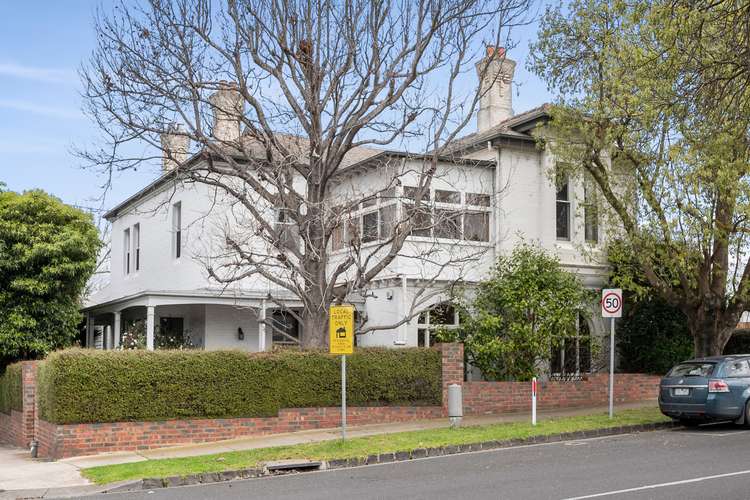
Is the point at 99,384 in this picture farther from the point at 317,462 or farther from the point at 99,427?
the point at 317,462

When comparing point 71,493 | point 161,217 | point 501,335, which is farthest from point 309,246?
point 161,217

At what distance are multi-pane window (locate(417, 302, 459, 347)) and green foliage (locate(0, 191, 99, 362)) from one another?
8.67 m

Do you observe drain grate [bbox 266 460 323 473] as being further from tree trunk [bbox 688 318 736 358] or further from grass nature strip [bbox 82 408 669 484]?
tree trunk [bbox 688 318 736 358]

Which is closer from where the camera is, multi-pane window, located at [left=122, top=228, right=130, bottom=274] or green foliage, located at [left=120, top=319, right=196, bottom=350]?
green foliage, located at [left=120, top=319, right=196, bottom=350]

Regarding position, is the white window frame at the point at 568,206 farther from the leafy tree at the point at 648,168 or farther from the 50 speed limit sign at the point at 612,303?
the 50 speed limit sign at the point at 612,303

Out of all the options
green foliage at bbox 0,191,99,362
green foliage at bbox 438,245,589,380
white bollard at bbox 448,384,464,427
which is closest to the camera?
white bollard at bbox 448,384,464,427

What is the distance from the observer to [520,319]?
21188mm

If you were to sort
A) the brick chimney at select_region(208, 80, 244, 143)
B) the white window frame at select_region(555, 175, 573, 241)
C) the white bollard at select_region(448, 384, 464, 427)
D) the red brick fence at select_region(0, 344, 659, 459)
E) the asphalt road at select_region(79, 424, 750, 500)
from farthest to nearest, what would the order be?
1. the white window frame at select_region(555, 175, 573, 241)
2. the brick chimney at select_region(208, 80, 244, 143)
3. the white bollard at select_region(448, 384, 464, 427)
4. the red brick fence at select_region(0, 344, 659, 459)
5. the asphalt road at select_region(79, 424, 750, 500)

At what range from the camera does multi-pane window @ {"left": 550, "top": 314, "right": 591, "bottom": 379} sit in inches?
914

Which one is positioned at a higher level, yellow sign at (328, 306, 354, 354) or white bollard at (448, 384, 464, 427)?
yellow sign at (328, 306, 354, 354)

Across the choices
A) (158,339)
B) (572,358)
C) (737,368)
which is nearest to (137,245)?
(158,339)

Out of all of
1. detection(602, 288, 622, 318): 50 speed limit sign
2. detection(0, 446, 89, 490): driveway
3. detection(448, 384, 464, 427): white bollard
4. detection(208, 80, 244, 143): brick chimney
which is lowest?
detection(0, 446, 89, 490): driveway

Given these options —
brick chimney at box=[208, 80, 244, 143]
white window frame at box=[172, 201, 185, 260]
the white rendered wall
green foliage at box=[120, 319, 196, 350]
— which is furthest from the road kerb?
white window frame at box=[172, 201, 185, 260]

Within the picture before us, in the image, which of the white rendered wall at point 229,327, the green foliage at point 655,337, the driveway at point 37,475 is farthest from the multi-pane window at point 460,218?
the driveway at point 37,475
